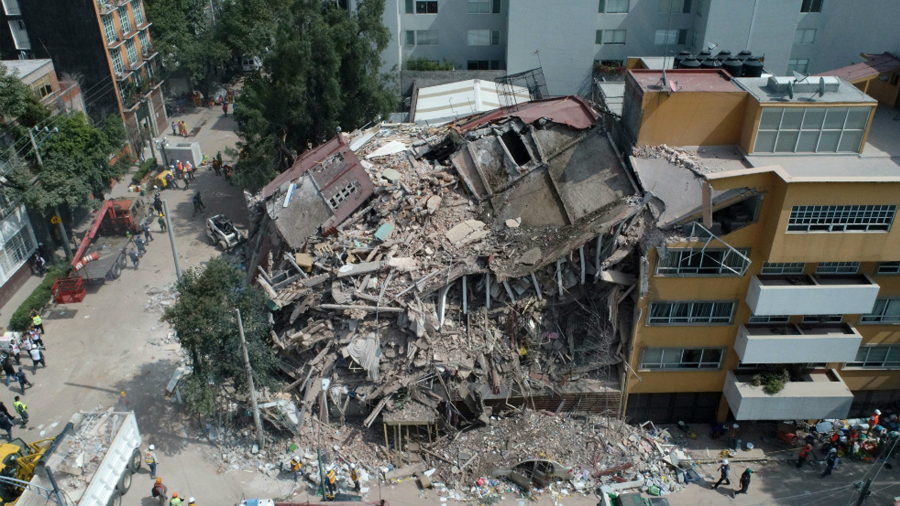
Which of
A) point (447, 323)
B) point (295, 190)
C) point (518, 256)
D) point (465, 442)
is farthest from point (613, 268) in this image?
point (295, 190)

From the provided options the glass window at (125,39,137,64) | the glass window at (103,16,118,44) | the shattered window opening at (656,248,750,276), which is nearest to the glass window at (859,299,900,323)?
the shattered window opening at (656,248,750,276)

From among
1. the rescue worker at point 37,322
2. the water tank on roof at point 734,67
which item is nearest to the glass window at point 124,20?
the rescue worker at point 37,322

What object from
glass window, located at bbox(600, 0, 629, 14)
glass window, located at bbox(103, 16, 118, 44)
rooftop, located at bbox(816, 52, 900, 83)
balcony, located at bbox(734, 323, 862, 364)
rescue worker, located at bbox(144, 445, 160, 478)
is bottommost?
rescue worker, located at bbox(144, 445, 160, 478)

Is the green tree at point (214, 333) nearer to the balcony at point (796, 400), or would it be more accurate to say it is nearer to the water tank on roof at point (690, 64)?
the balcony at point (796, 400)

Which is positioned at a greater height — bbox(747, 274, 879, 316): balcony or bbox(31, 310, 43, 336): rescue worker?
bbox(747, 274, 879, 316): balcony

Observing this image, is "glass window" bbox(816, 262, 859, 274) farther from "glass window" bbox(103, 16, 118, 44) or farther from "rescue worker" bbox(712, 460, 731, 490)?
"glass window" bbox(103, 16, 118, 44)

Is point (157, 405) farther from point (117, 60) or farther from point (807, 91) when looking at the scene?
point (117, 60)
